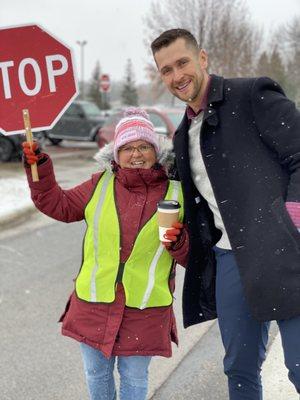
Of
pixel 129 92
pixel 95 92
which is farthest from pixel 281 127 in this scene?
pixel 129 92

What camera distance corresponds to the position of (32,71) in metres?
2.53

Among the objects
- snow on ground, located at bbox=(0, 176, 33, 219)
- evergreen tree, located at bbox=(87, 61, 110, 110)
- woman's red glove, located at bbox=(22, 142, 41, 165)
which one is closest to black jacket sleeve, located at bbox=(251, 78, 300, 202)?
woman's red glove, located at bbox=(22, 142, 41, 165)

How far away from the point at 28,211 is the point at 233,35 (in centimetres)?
1303

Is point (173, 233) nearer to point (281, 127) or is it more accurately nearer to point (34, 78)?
point (281, 127)

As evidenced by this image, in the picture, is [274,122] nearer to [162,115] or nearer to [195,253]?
[195,253]

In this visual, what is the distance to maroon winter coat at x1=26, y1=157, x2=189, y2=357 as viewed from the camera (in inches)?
88.3

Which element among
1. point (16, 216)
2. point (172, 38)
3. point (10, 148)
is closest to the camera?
point (172, 38)

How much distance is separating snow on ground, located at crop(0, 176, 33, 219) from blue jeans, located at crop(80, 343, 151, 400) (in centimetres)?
584

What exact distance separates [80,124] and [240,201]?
18.3m

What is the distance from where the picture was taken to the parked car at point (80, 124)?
1988cm

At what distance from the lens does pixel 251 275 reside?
2039mm

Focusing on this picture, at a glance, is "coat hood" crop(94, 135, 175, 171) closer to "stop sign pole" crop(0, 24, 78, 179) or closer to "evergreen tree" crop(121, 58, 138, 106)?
"stop sign pole" crop(0, 24, 78, 179)

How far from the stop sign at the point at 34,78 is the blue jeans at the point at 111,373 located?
3.60 feet

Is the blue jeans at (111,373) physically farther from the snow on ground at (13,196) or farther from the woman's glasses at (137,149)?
the snow on ground at (13,196)
